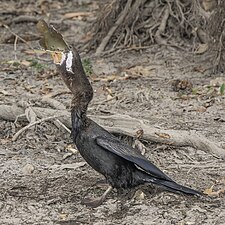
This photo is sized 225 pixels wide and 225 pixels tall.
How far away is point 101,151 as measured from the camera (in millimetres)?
5398

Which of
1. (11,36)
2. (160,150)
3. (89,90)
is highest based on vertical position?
(89,90)

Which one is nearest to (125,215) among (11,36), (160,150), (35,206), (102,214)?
(102,214)

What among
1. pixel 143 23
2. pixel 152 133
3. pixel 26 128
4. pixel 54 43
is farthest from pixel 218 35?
pixel 54 43

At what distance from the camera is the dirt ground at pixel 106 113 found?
17.3 feet

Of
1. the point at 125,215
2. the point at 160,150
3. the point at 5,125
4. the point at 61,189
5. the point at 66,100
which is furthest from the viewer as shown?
the point at 66,100

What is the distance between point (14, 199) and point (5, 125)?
1.68 m

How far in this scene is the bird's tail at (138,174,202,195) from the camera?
5.34m

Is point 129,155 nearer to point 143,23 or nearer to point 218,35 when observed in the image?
point 218,35

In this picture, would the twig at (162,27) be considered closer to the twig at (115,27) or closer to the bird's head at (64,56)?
the twig at (115,27)

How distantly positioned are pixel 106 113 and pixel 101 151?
77.4 inches

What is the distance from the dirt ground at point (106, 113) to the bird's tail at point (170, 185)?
8 cm

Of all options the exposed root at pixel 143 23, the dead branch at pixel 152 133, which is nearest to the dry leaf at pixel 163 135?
the dead branch at pixel 152 133

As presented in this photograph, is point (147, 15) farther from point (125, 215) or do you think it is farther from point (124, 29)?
point (125, 215)

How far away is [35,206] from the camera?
5.39 m
